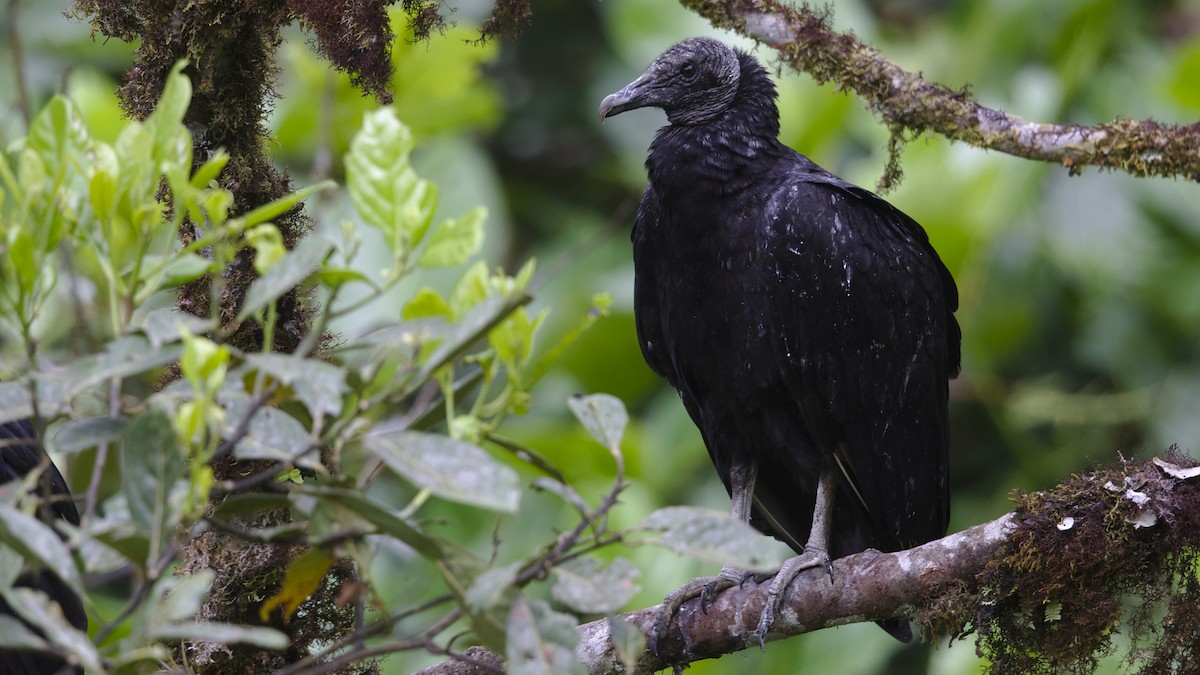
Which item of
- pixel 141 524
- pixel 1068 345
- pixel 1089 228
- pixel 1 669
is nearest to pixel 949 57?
pixel 1089 228

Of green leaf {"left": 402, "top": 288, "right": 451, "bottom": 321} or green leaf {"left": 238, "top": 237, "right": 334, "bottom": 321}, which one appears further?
green leaf {"left": 402, "top": 288, "right": 451, "bottom": 321}

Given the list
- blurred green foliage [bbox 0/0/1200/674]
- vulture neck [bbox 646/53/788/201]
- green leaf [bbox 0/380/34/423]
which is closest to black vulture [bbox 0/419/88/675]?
green leaf [bbox 0/380/34/423]

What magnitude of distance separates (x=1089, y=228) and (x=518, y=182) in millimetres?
3560

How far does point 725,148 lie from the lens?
339cm

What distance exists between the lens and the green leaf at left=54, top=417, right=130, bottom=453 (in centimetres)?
152

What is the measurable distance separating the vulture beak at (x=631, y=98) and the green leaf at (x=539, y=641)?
2.12 metres

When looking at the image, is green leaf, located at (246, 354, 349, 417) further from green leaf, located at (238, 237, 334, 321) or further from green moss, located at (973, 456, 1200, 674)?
green moss, located at (973, 456, 1200, 674)

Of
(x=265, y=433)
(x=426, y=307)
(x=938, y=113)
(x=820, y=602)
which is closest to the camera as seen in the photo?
(x=265, y=433)

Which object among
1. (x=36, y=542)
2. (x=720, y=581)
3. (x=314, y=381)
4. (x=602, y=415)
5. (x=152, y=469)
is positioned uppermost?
(x=720, y=581)

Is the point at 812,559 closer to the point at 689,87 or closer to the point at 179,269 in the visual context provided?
the point at 689,87

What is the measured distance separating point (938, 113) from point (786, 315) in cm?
70

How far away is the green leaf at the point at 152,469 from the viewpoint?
1.46 meters

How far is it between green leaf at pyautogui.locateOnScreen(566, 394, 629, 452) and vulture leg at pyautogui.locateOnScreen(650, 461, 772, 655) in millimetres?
1333

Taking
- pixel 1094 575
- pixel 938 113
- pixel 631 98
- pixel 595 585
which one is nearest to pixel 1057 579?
pixel 1094 575
